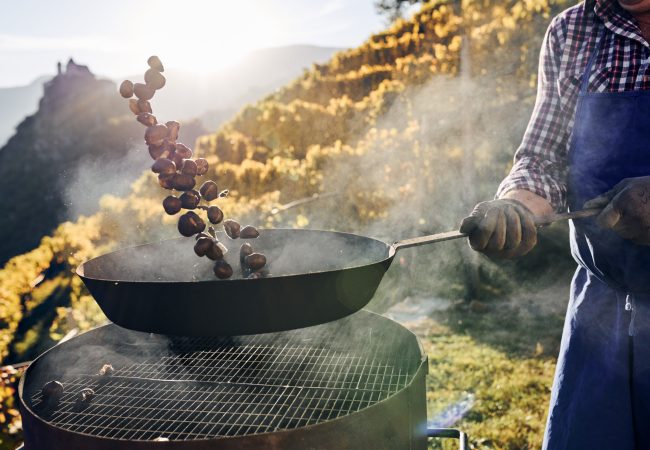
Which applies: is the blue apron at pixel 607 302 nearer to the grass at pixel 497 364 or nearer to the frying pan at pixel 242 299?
the frying pan at pixel 242 299

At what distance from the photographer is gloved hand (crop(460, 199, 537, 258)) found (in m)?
1.63

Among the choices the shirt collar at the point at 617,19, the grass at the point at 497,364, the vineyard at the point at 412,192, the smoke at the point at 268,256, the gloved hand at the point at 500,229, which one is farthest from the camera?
the vineyard at the point at 412,192

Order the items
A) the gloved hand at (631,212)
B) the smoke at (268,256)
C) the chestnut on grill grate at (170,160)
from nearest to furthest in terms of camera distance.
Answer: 1. the gloved hand at (631,212)
2. the chestnut on grill grate at (170,160)
3. the smoke at (268,256)

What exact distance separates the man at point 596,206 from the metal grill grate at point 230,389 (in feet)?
2.16

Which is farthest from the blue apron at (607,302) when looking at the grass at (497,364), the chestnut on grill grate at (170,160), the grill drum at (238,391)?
the grass at (497,364)

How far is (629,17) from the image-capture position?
5.86 ft

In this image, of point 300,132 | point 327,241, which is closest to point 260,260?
point 327,241

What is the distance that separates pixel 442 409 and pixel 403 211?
3556 millimetres

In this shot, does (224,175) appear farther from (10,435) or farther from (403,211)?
(10,435)

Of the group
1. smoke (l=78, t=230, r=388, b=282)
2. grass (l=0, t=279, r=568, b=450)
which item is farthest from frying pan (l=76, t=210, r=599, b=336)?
grass (l=0, t=279, r=568, b=450)

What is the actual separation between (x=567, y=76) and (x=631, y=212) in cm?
66

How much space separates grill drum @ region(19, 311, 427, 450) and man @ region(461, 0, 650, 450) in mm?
585

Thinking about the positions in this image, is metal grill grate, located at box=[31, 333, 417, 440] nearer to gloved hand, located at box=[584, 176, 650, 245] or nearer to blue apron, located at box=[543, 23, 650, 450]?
blue apron, located at box=[543, 23, 650, 450]

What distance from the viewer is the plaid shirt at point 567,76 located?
176 cm
